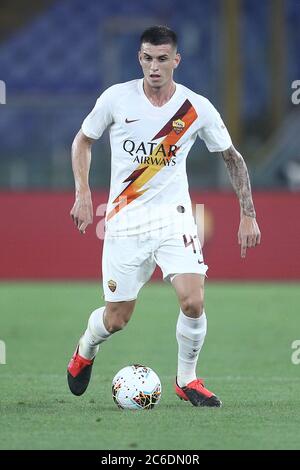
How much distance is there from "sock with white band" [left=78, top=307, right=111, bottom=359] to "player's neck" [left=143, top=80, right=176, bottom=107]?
1350 millimetres

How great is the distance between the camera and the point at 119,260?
763cm

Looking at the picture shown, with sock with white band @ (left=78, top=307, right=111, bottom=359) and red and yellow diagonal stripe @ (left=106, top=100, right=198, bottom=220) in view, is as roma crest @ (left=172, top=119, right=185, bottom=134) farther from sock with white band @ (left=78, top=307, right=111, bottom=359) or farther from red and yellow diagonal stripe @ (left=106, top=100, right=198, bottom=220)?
sock with white band @ (left=78, top=307, right=111, bottom=359)

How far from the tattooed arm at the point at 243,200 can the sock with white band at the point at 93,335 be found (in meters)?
0.99

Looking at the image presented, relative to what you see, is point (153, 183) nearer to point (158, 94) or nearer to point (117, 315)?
point (158, 94)

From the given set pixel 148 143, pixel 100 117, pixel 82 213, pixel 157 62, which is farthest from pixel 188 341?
pixel 157 62

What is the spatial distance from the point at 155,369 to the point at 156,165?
2.76 m

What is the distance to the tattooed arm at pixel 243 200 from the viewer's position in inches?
298

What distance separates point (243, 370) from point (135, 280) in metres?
2.49

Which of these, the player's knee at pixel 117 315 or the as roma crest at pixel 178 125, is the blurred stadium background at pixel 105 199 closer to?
the player's knee at pixel 117 315

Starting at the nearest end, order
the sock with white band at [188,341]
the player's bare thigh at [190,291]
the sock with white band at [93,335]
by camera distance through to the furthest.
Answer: the player's bare thigh at [190,291] → the sock with white band at [188,341] → the sock with white band at [93,335]

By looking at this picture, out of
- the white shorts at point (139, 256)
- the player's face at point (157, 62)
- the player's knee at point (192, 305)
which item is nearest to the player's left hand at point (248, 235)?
the white shorts at point (139, 256)

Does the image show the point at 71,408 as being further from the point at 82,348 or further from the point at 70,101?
the point at 70,101
